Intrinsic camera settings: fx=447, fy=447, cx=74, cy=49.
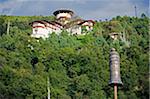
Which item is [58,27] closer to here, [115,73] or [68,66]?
[68,66]

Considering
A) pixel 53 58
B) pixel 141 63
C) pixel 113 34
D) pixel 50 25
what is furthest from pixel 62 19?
pixel 141 63

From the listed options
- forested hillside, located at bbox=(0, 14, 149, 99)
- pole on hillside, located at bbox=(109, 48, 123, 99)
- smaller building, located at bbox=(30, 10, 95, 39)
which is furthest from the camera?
smaller building, located at bbox=(30, 10, 95, 39)

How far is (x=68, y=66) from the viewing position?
915 inches

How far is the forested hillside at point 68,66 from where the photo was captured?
20125 millimetres

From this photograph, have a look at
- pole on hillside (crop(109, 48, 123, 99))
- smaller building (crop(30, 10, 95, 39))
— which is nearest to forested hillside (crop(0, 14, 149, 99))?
smaller building (crop(30, 10, 95, 39))

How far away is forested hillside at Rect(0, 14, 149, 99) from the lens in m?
20.1

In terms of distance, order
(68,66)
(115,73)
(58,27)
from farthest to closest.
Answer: (58,27)
(68,66)
(115,73)

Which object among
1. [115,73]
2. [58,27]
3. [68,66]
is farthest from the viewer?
[58,27]

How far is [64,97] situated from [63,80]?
1.79 m

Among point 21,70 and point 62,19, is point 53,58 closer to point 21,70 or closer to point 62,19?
point 21,70

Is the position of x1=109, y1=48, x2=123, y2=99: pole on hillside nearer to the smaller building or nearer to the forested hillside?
the forested hillside

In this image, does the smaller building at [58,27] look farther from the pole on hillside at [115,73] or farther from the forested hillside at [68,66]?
the pole on hillside at [115,73]

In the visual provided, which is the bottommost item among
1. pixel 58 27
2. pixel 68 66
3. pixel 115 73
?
pixel 115 73

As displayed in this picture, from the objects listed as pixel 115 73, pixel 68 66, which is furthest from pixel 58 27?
pixel 115 73
